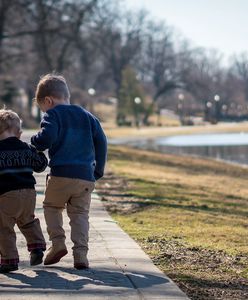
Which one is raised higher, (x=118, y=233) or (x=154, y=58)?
(x=154, y=58)

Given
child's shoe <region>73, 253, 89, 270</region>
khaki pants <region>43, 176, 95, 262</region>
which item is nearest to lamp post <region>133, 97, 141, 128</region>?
khaki pants <region>43, 176, 95, 262</region>

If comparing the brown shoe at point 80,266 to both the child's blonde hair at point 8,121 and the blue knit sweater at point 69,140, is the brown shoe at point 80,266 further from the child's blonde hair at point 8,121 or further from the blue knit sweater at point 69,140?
the child's blonde hair at point 8,121

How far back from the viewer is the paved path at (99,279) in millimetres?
5109

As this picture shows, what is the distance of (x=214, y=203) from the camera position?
12.3 meters

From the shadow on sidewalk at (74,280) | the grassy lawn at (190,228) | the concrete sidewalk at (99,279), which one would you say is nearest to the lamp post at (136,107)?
the grassy lawn at (190,228)

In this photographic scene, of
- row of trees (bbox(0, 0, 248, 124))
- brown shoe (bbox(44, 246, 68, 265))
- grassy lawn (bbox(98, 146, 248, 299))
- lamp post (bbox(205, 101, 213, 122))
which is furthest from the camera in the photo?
lamp post (bbox(205, 101, 213, 122))

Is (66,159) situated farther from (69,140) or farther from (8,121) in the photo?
(8,121)

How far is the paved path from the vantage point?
5.11 meters

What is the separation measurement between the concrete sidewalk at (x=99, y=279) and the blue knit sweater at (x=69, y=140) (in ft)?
2.31

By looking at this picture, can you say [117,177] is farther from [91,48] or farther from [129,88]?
[129,88]

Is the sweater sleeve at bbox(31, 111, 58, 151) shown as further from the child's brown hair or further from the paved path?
the paved path

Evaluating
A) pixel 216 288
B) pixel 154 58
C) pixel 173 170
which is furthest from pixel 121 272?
pixel 154 58

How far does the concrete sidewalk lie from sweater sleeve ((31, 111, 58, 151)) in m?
0.93

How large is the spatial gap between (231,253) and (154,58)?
97996mm
